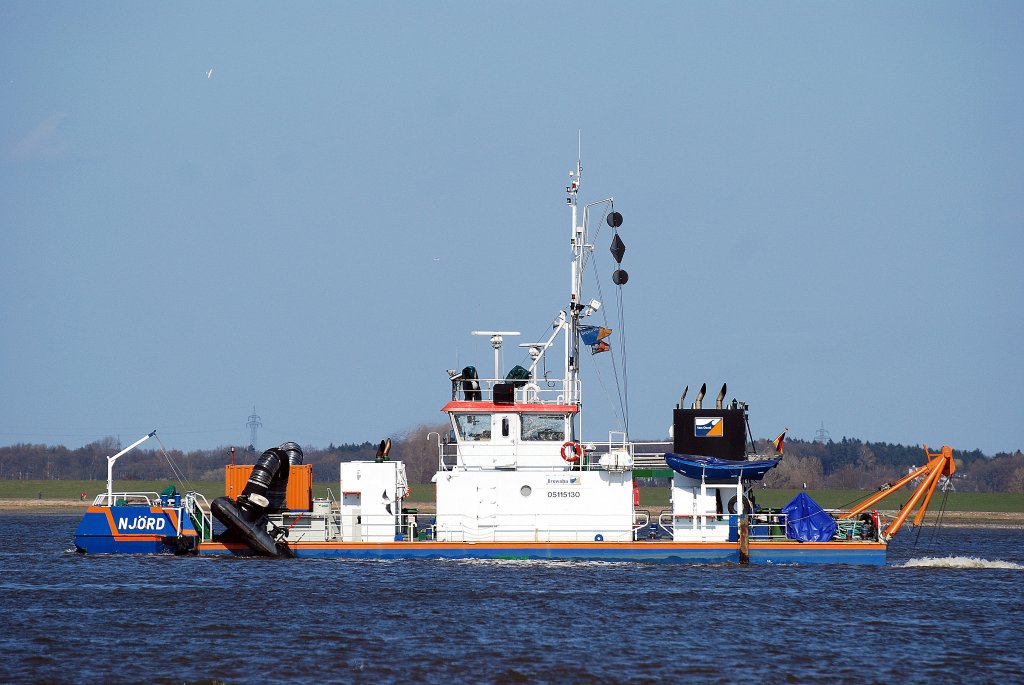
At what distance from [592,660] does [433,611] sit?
5.70 m

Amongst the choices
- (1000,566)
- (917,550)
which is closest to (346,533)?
(1000,566)

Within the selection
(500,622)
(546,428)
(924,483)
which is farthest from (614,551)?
(924,483)

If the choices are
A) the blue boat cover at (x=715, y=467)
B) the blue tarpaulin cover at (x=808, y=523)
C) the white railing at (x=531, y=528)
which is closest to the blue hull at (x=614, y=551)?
the blue tarpaulin cover at (x=808, y=523)

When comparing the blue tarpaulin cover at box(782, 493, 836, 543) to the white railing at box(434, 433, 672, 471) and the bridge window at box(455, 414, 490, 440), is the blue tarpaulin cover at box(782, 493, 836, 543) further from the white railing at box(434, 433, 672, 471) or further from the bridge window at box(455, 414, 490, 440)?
the bridge window at box(455, 414, 490, 440)

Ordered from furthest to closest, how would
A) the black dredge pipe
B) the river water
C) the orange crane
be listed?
the orange crane → the black dredge pipe → the river water

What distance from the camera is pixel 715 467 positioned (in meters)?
32.8

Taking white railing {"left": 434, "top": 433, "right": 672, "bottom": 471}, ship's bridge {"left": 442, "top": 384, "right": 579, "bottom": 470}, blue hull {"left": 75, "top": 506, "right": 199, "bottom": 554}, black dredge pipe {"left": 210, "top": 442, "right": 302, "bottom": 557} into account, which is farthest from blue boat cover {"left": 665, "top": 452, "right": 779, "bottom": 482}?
blue hull {"left": 75, "top": 506, "right": 199, "bottom": 554}

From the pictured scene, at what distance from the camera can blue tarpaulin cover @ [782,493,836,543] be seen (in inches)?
1320

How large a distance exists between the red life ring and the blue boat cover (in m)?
2.35

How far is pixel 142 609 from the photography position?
2716 centimetres

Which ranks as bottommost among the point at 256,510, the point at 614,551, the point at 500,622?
the point at 500,622

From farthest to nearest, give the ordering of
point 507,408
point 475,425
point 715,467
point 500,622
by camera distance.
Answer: point 475,425
point 507,408
point 715,467
point 500,622

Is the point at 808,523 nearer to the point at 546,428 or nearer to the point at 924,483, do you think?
the point at 924,483

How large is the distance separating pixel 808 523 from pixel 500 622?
1155 cm
